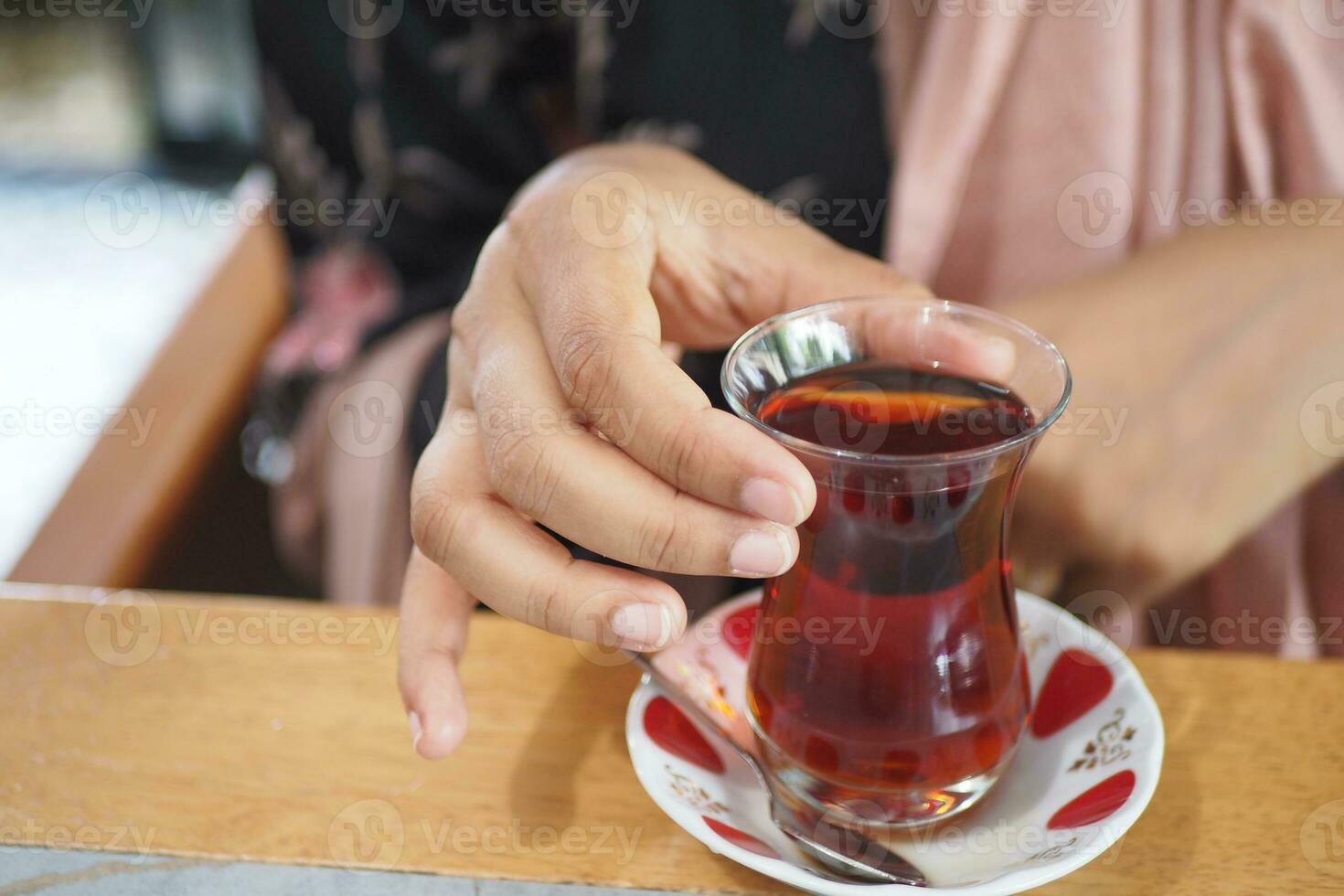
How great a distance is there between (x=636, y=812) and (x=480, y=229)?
2.61 ft

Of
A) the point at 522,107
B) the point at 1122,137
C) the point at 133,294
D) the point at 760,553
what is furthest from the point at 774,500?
the point at 133,294

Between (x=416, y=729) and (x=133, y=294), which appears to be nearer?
(x=416, y=729)

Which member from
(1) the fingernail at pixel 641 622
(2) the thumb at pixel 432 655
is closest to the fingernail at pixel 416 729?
(2) the thumb at pixel 432 655

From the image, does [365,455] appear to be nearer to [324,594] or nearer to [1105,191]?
[324,594]

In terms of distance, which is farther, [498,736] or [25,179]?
[25,179]

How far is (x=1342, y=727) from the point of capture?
58 cm

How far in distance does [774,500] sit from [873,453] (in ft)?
0.15

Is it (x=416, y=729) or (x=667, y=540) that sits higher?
(x=667, y=540)

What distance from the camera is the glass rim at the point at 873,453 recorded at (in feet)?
1.41

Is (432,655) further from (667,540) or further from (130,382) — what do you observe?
(130,382)

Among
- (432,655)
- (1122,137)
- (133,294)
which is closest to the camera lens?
(432,655)

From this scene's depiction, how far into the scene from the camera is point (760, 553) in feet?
1.48

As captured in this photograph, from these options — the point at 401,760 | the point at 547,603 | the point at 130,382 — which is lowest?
the point at 130,382

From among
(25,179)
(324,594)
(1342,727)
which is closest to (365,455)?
(324,594)
